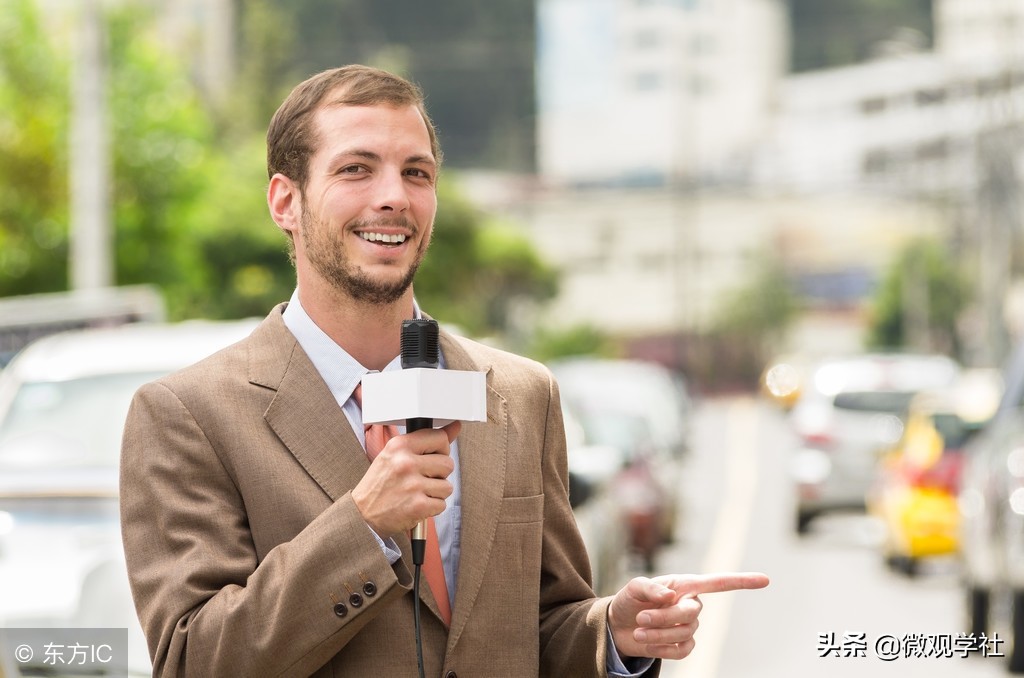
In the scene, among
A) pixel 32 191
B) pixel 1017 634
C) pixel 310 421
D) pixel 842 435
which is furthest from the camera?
pixel 32 191

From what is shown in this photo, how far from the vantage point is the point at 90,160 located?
18281 mm

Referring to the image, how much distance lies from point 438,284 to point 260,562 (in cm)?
5091

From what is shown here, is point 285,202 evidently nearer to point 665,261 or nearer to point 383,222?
point 383,222

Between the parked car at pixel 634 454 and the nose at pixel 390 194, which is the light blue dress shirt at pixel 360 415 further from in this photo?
the parked car at pixel 634 454

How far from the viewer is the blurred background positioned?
10086 millimetres

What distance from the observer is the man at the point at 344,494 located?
8.80 feet

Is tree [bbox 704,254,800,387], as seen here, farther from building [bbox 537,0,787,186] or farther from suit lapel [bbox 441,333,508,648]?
suit lapel [bbox 441,333,508,648]

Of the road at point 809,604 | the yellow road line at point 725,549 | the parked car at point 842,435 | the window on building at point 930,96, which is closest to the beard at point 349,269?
the yellow road line at point 725,549

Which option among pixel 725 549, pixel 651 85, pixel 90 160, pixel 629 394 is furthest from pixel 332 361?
pixel 651 85

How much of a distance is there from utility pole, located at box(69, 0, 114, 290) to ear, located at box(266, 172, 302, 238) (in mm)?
15312

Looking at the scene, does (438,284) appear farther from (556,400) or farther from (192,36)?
(556,400)

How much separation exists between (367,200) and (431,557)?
1.91ft

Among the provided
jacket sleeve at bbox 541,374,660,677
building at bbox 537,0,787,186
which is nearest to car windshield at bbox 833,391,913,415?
jacket sleeve at bbox 541,374,660,677

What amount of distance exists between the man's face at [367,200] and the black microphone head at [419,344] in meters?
0.23
